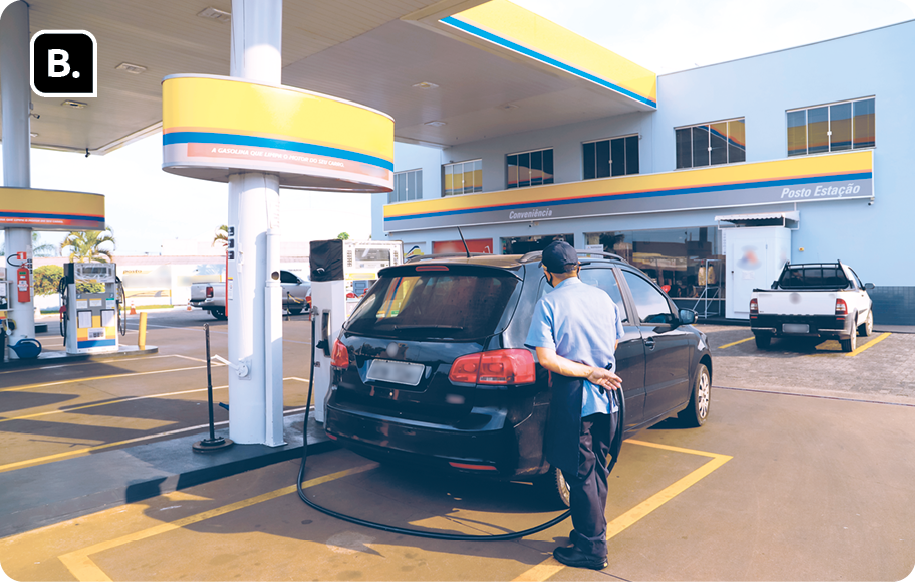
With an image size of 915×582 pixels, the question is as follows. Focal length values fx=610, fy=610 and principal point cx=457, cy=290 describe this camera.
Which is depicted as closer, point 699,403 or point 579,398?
point 579,398

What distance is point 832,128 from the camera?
17984mm

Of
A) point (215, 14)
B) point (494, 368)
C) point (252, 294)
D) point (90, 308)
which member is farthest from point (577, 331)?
point (90, 308)

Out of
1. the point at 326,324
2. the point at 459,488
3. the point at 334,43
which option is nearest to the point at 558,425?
the point at 459,488

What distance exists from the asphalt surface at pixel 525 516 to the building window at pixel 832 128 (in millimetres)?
13692

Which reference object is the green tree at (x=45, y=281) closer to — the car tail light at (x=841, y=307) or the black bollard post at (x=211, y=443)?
the black bollard post at (x=211, y=443)

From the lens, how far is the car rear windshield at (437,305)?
407 centimetres

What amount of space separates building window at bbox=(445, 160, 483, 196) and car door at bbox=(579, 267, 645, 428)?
22329 millimetres

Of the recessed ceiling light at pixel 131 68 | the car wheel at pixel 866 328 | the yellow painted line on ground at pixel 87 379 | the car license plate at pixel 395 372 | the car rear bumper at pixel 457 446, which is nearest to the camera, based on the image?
the car rear bumper at pixel 457 446

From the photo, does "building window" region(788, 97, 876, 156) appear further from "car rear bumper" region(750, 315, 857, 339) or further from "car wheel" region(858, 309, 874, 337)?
"car rear bumper" region(750, 315, 857, 339)

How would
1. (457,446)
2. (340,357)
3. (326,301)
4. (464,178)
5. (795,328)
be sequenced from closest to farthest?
(457,446) < (340,357) < (326,301) < (795,328) < (464,178)

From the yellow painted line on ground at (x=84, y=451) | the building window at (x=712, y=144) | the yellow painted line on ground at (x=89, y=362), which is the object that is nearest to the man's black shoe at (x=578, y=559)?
the yellow painted line on ground at (x=84, y=451)

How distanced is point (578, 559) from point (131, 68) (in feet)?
53.0

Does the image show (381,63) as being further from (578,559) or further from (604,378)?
(578,559)

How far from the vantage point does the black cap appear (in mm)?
3570
